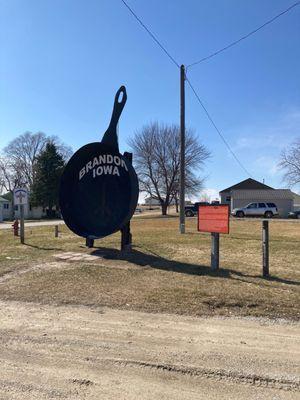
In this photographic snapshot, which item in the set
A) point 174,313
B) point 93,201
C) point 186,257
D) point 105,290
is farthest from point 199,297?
point 93,201

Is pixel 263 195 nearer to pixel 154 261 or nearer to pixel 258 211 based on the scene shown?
pixel 258 211

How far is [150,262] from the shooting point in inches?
411

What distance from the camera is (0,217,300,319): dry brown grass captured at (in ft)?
21.1

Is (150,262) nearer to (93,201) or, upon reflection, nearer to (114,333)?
(93,201)

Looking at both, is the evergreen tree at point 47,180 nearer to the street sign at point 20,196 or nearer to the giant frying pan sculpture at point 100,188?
the street sign at point 20,196

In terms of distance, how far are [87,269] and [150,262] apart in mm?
1771

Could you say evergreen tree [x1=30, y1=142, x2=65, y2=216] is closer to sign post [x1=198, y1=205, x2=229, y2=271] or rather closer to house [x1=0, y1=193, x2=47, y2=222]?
house [x1=0, y1=193, x2=47, y2=222]

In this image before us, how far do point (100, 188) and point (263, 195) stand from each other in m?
52.6

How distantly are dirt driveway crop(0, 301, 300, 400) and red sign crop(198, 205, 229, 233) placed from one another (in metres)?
3.45

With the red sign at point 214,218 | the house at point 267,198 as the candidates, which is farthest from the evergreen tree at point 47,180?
the red sign at point 214,218

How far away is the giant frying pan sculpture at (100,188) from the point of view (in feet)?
41.4

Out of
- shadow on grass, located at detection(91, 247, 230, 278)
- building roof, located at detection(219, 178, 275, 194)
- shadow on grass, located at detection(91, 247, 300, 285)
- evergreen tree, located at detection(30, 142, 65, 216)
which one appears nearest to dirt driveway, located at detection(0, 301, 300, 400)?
shadow on grass, located at detection(91, 247, 300, 285)

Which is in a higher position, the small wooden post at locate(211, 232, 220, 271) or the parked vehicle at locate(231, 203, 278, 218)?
the parked vehicle at locate(231, 203, 278, 218)

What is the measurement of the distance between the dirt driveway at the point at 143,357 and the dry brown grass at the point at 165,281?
2.08ft
